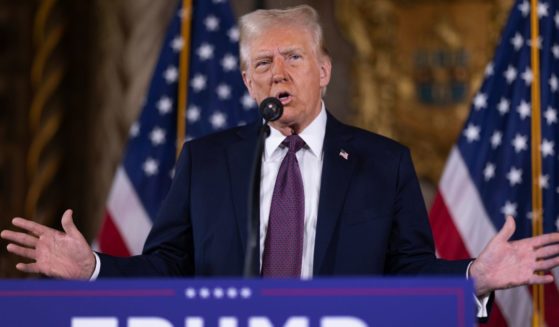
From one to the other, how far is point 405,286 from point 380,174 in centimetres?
106

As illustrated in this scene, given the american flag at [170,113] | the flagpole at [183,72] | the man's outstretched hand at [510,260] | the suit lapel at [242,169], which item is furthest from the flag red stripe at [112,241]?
the man's outstretched hand at [510,260]

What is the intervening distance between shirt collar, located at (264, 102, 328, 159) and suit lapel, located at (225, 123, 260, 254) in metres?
0.07

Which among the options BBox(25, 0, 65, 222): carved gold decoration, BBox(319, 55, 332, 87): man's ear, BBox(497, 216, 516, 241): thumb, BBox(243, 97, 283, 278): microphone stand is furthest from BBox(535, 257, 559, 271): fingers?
BBox(25, 0, 65, 222): carved gold decoration

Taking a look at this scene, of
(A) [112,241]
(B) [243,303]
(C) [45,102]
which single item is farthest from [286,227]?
(C) [45,102]

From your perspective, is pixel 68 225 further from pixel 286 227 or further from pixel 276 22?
pixel 276 22

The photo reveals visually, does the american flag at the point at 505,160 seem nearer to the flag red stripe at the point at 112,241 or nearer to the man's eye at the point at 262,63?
the flag red stripe at the point at 112,241

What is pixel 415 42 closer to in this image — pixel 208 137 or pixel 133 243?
pixel 133 243

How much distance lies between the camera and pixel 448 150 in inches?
215

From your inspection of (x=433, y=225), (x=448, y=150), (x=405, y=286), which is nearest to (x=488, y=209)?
(x=433, y=225)

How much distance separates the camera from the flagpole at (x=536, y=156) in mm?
4074

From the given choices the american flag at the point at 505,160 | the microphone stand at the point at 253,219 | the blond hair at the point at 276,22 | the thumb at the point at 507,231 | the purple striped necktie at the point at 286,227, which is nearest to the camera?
the microphone stand at the point at 253,219

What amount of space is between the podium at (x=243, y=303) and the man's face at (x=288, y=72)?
1.02 meters

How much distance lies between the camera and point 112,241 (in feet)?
14.8

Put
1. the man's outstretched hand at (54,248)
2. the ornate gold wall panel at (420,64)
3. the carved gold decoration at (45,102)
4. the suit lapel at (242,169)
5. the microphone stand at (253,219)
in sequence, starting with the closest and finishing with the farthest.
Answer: the microphone stand at (253,219) → the man's outstretched hand at (54,248) → the suit lapel at (242,169) → the ornate gold wall panel at (420,64) → the carved gold decoration at (45,102)
